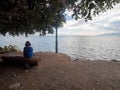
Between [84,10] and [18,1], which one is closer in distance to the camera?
[18,1]

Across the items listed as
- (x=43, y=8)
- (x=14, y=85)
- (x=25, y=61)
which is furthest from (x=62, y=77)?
(x=43, y=8)

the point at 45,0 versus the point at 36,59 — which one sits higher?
the point at 45,0

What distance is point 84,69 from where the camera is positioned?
673 inches

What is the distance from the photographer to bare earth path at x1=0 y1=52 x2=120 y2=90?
14.8 metres

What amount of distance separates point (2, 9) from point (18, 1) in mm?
1151

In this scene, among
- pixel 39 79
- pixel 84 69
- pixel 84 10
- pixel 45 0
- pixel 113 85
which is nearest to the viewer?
pixel 113 85

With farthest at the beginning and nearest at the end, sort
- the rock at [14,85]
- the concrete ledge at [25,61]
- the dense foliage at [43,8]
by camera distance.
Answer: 1. the concrete ledge at [25,61]
2. the dense foliage at [43,8]
3. the rock at [14,85]

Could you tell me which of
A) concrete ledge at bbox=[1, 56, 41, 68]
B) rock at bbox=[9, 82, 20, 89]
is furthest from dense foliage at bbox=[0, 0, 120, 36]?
rock at bbox=[9, 82, 20, 89]

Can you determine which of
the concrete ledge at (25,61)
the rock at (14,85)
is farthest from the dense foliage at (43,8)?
the rock at (14,85)

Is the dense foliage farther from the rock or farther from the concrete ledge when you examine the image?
the rock

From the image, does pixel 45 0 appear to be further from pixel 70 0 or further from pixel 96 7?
pixel 96 7

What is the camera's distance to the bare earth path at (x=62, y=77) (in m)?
14.8

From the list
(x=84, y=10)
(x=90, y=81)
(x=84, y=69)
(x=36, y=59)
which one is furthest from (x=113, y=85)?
(x=84, y=10)

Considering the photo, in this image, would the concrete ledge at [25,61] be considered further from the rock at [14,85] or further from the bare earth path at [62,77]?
the rock at [14,85]
